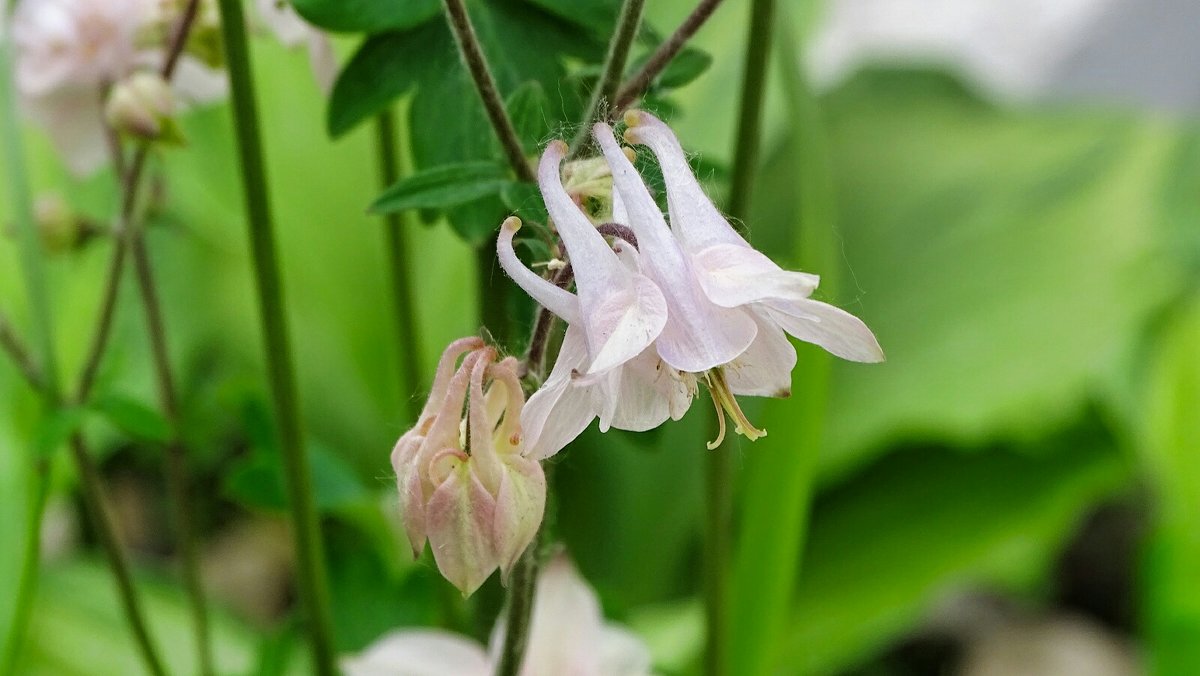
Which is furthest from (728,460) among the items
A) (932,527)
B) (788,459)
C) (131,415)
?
(932,527)

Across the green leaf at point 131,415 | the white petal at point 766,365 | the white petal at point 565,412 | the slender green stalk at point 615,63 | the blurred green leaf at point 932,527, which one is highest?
the slender green stalk at point 615,63

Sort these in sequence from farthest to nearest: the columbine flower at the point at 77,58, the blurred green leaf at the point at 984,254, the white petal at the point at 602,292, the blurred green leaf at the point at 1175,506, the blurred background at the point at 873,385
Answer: the blurred green leaf at the point at 984,254 < the blurred background at the point at 873,385 < the blurred green leaf at the point at 1175,506 < the columbine flower at the point at 77,58 < the white petal at the point at 602,292

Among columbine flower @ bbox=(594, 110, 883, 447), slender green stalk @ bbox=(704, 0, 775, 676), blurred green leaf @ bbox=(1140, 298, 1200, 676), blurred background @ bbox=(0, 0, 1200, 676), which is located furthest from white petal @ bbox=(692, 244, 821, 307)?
Answer: blurred green leaf @ bbox=(1140, 298, 1200, 676)

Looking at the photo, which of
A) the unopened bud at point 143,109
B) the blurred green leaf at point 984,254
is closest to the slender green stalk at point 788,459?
the unopened bud at point 143,109

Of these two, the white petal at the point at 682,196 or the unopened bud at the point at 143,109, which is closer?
the white petal at the point at 682,196

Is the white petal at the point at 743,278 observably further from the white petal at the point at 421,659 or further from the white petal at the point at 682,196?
the white petal at the point at 421,659

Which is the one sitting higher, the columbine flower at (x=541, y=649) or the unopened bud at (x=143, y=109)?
the unopened bud at (x=143, y=109)

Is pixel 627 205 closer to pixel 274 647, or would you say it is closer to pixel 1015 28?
pixel 274 647

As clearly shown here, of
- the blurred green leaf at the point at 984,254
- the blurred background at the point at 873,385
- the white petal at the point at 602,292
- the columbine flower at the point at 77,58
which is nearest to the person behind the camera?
the white petal at the point at 602,292
